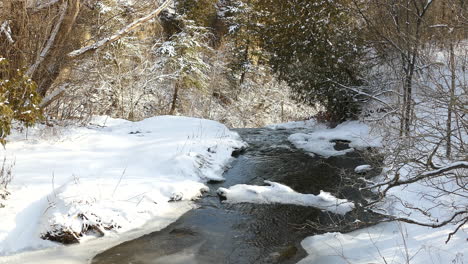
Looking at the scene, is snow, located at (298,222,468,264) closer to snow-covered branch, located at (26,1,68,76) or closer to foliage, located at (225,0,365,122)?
snow-covered branch, located at (26,1,68,76)

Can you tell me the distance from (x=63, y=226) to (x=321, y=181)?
16.0ft

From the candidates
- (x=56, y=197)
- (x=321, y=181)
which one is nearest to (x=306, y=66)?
(x=321, y=181)

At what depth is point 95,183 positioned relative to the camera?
5312 millimetres

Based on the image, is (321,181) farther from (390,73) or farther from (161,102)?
(161,102)

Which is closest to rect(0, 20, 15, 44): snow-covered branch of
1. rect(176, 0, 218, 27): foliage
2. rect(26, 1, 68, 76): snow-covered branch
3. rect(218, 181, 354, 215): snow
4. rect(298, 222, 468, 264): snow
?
rect(26, 1, 68, 76): snow-covered branch

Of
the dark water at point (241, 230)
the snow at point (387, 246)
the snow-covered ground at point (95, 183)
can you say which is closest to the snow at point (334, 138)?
the dark water at point (241, 230)

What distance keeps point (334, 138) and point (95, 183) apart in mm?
8038

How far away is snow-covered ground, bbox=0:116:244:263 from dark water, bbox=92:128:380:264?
284 millimetres

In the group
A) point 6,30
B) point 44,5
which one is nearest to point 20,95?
point 6,30

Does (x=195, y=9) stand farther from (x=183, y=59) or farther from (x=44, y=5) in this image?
(x=44, y=5)

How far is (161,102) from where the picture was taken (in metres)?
19.5

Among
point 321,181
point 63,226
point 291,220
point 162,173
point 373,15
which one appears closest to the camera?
point 63,226

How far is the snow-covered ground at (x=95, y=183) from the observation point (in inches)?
168

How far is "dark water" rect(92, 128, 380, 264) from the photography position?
13.8 feet
